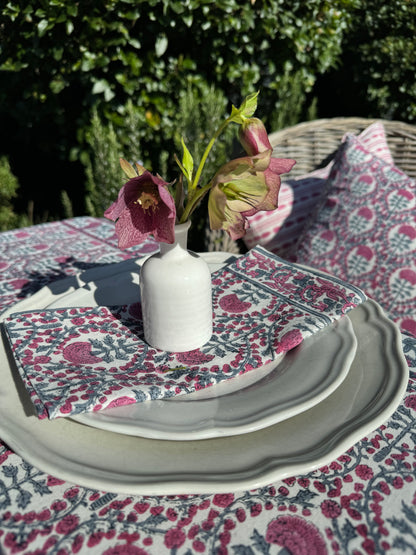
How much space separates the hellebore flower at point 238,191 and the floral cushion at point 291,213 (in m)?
1.07

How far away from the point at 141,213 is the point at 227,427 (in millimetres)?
413

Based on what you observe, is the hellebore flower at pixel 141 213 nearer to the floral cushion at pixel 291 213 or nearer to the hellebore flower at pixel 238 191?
the hellebore flower at pixel 238 191

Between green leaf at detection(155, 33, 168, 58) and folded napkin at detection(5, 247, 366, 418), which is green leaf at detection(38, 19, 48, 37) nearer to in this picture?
green leaf at detection(155, 33, 168, 58)

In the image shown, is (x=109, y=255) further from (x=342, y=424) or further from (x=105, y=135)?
(x=105, y=135)

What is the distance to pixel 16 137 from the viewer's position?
376cm

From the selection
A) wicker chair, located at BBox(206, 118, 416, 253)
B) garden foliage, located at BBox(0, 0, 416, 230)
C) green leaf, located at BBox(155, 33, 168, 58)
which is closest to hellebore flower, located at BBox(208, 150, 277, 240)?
wicker chair, located at BBox(206, 118, 416, 253)

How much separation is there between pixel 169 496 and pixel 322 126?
77.5 inches

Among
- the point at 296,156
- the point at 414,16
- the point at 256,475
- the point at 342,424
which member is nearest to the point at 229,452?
the point at 256,475

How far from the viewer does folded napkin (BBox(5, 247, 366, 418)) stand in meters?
0.84

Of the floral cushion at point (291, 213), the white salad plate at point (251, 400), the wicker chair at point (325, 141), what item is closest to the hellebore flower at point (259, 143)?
the white salad plate at point (251, 400)

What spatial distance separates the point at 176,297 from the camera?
97 cm

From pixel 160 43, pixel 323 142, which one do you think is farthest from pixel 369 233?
pixel 160 43

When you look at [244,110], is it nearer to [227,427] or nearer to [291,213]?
[227,427]

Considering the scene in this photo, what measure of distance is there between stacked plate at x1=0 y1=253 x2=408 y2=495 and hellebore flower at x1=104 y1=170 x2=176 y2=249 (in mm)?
309
